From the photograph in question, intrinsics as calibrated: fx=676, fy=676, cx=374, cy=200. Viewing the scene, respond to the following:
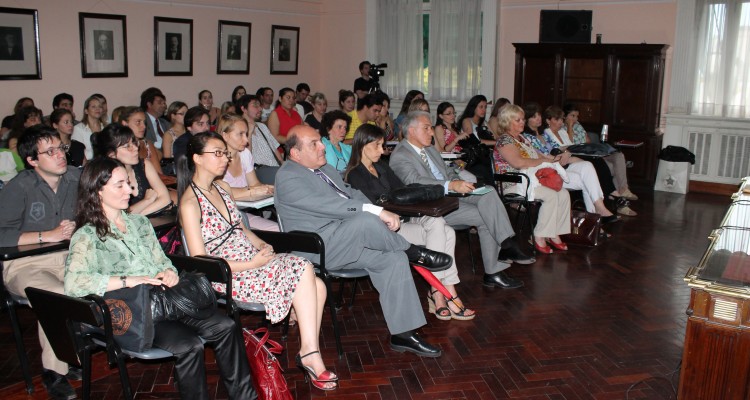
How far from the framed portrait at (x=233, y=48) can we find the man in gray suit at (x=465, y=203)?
19.2ft

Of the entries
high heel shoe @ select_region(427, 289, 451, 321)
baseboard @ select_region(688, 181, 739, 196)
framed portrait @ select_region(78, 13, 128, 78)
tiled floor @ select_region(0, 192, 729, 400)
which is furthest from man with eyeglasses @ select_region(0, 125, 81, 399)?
baseboard @ select_region(688, 181, 739, 196)

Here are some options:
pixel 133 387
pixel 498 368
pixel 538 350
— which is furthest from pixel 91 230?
pixel 538 350

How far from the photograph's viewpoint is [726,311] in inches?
115

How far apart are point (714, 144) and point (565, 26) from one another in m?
2.73

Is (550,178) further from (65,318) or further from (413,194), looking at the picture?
(65,318)

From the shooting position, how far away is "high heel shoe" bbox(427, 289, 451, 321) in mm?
4707

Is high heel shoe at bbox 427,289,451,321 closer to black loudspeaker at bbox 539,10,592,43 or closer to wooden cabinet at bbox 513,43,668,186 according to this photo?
wooden cabinet at bbox 513,43,668,186

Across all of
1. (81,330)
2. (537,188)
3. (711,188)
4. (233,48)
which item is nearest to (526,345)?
(537,188)

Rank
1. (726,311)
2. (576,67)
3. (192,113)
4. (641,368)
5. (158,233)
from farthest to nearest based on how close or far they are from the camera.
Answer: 1. (576,67)
2. (192,113)
3. (158,233)
4. (641,368)
5. (726,311)

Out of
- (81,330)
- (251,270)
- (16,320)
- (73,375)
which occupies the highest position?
(251,270)

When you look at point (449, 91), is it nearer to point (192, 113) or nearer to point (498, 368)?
point (192, 113)

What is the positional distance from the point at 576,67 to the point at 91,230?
847cm

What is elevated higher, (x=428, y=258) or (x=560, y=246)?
(x=428, y=258)

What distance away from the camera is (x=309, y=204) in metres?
4.05
